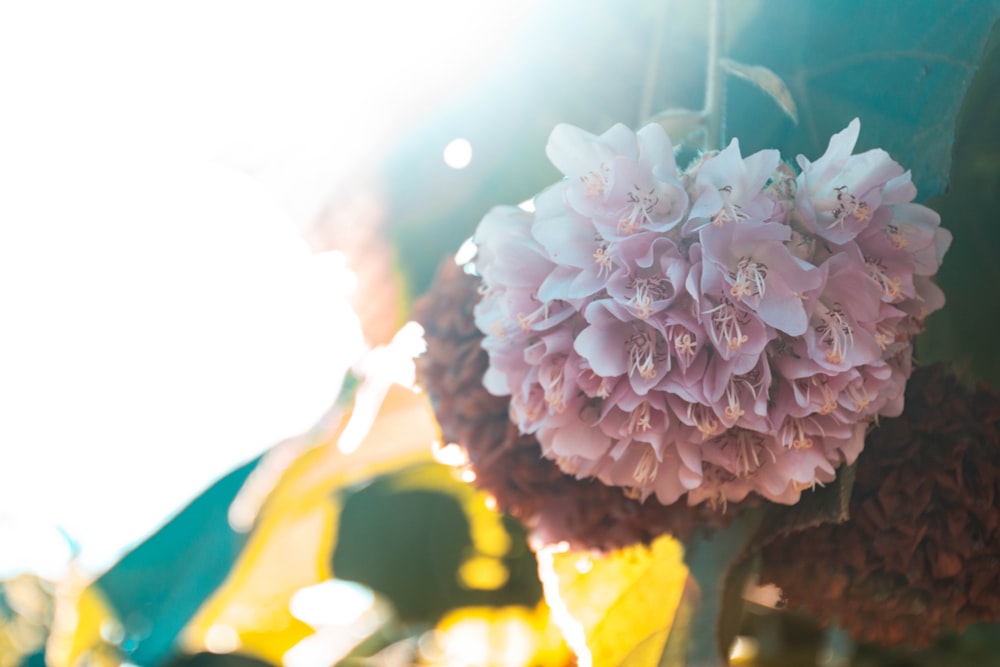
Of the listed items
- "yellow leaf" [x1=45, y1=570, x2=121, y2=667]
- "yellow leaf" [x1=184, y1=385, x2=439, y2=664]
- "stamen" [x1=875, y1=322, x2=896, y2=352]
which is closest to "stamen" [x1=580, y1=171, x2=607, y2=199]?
"stamen" [x1=875, y1=322, x2=896, y2=352]

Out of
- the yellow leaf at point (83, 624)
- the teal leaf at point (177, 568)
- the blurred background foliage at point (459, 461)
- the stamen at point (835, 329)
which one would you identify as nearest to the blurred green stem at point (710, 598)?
the blurred background foliage at point (459, 461)

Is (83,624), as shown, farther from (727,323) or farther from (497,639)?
(727,323)

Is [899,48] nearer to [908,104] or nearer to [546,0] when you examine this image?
[908,104]

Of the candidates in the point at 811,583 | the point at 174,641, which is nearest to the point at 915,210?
the point at 811,583

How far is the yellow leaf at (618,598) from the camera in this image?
387mm

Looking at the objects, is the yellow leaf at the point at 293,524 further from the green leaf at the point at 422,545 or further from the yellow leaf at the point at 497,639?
the yellow leaf at the point at 497,639

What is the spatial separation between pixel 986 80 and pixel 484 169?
0.26 m

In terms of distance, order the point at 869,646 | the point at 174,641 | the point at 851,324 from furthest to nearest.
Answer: the point at 174,641, the point at 869,646, the point at 851,324

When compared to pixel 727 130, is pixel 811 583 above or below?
below

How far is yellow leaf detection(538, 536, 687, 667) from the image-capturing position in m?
0.39

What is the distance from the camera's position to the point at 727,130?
0.35m

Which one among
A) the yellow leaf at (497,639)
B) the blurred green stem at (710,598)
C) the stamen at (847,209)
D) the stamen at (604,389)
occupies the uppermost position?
the stamen at (847,209)

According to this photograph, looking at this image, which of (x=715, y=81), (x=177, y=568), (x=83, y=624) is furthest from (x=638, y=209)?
(x=83, y=624)

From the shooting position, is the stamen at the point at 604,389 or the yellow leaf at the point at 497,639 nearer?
the stamen at the point at 604,389
